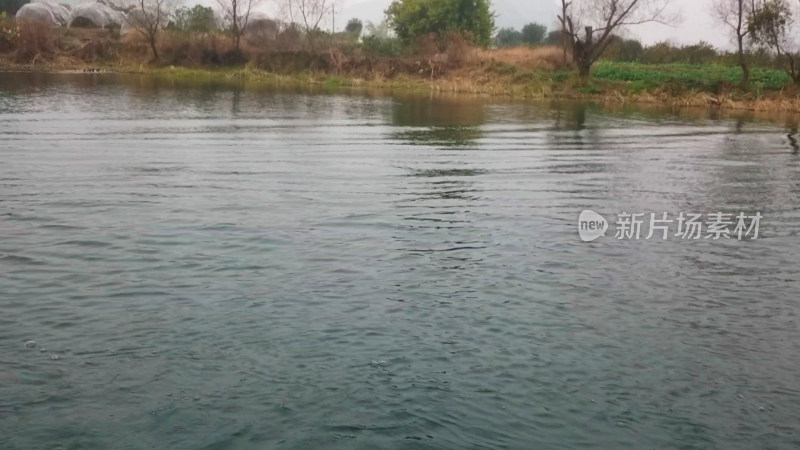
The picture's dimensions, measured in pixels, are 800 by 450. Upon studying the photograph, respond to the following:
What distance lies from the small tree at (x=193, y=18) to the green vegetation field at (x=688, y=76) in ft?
118

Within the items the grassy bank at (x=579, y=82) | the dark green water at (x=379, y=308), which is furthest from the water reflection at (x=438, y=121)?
the grassy bank at (x=579, y=82)

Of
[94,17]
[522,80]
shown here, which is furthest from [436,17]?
[94,17]

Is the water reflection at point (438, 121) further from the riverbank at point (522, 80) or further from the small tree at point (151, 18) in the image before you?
the small tree at point (151, 18)

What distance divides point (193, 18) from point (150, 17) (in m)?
6.32

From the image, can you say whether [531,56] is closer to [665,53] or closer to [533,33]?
[665,53]

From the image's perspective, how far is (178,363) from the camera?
655 centimetres

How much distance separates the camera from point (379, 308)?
26.2 feet

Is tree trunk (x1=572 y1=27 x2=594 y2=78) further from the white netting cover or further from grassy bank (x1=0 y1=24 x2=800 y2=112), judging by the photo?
the white netting cover

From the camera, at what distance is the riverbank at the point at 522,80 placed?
1687 inches

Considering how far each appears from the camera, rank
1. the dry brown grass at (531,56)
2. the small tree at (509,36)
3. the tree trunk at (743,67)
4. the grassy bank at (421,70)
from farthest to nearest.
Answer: the small tree at (509,36) < the dry brown grass at (531,56) < the grassy bank at (421,70) < the tree trunk at (743,67)

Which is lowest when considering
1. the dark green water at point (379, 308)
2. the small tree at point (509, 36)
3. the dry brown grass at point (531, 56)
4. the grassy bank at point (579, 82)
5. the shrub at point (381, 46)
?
A: the dark green water at point (379, 308)

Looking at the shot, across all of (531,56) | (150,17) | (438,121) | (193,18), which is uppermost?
(193,18)

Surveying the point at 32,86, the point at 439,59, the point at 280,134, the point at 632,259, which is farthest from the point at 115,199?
the point at 439,59

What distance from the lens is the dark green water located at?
5.75 metres
